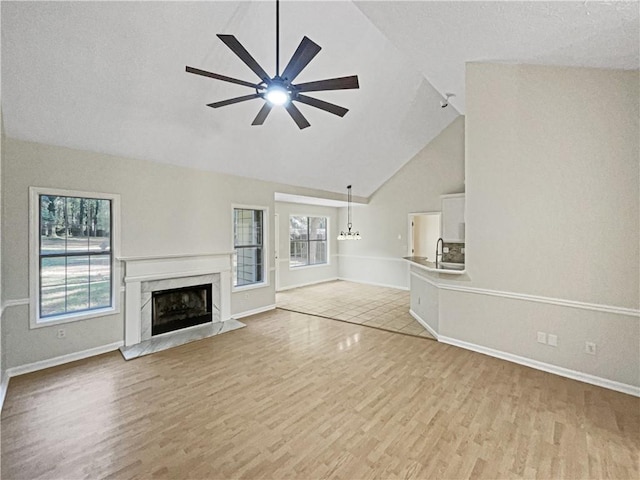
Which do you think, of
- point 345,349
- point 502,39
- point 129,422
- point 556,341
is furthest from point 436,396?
point 502,39

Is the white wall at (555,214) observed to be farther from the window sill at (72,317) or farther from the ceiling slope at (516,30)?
the window sill at (72,317)

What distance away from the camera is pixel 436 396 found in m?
2.85

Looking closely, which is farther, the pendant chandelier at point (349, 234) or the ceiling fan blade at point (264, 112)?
the pendant chandelier at point (349, 234)

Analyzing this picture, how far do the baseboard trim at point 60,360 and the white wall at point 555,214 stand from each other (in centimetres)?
489

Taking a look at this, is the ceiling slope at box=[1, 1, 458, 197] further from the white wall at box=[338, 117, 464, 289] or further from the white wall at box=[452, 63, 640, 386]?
the white wall at box=[338, 117, 464, 289]

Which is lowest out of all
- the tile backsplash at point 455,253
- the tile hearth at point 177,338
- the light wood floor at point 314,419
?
the light wood floor at point 314,419

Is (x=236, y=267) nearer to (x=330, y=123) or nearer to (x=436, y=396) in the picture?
(x=330, y=123)

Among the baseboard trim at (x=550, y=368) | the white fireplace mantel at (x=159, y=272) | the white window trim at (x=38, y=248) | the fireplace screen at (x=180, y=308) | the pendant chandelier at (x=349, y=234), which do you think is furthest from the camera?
the pendant chandelier at (x=349, y=234)

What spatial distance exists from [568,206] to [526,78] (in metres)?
1.61

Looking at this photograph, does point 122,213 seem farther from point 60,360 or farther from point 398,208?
point 398,208

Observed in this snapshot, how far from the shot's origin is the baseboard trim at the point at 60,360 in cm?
331

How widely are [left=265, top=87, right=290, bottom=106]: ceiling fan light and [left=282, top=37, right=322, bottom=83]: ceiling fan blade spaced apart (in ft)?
0.35

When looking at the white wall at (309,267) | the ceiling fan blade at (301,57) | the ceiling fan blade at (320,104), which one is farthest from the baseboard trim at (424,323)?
the ceiling fan blade at (301,57)

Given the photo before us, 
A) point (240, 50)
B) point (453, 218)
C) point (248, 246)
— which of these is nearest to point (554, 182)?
point (453, 218)
